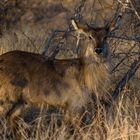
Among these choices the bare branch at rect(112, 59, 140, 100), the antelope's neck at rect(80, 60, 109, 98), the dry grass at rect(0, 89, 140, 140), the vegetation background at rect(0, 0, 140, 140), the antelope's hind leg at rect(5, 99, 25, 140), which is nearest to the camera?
the dry grass at rect(0, 89, 140, 140)

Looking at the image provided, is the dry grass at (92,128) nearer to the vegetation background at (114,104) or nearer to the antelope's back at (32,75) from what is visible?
the vegetation background at (114,104)

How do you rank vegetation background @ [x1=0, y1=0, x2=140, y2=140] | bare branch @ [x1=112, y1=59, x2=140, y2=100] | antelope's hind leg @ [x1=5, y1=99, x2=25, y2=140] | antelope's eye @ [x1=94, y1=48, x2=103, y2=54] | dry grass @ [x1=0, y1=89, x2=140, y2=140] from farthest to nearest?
bare branch @ [x1=112, y1=59, x2=140, y2=100], antelope's hind leg @ [x1=5, y1=99, x2=25, y2=140], antelope's eye @ [x1=94, y1=48, x2=103, y2=54], vegetation background @ [x1=0, y1=0, x2=140, y2=140], dry grass @ [x1=0, y1=89, x2=140, y2=140]

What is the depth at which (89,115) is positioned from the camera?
7.91 meters

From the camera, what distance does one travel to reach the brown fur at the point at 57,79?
7.68 meters

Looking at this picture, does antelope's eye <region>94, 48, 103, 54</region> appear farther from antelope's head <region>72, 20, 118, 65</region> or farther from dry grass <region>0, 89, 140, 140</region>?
dry grass <region>0, 89, 140, 140</region>

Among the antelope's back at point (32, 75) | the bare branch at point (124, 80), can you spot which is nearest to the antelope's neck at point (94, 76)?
the antelope's back at point (32, 75)

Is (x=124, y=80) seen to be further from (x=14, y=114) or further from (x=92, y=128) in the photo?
(x=14, y=114)

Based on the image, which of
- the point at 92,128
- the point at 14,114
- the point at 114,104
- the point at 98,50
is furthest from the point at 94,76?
the point at 14,114

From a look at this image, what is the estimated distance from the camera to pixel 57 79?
25.8 feet

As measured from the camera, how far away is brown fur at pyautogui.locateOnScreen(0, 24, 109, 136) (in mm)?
7676

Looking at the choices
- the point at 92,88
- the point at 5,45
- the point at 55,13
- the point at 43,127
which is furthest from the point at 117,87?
the point at 55,13

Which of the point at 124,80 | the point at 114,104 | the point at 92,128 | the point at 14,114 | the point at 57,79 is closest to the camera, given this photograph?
the point at 92,128

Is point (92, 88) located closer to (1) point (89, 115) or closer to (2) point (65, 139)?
(1) point (89, 115)

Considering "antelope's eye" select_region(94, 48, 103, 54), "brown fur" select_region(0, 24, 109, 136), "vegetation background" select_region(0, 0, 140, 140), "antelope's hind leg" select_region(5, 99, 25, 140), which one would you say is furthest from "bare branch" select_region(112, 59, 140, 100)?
"antelope's hind leg" select_region(5, 99, 25, 140)
